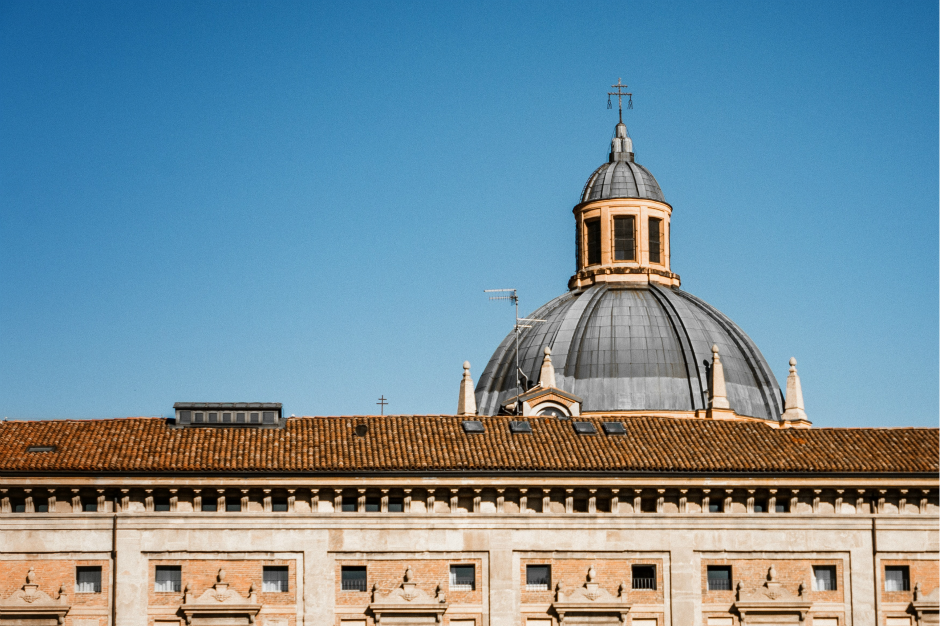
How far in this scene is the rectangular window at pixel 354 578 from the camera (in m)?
38.4

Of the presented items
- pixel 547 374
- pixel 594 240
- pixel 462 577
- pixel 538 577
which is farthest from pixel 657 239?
pixel 462 577

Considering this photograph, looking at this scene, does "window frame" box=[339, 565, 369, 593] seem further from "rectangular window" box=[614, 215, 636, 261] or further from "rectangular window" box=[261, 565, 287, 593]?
"rectangular window" box=[614, 215, 636, 261]

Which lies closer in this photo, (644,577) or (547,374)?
(644,577)

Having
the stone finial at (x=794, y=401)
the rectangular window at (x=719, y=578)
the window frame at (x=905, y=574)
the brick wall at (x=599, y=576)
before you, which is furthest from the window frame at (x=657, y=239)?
the brick wall at (x=599, y=576)

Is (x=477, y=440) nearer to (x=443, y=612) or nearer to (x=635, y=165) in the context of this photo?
(x=443, y=612)

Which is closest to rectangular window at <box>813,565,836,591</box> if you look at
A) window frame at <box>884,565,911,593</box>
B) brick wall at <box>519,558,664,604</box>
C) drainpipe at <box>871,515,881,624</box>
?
drainpipe at <box>871,515,881,624</box>

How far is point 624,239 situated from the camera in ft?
209

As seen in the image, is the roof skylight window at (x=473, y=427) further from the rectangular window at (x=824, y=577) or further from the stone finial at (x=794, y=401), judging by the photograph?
the stone finial at (x=794, y=401)

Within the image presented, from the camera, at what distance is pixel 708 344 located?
2296 inches

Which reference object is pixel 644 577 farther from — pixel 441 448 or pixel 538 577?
pixel 441 448

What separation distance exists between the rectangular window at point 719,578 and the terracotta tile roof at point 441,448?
2260mm

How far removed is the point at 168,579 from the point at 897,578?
16578mm

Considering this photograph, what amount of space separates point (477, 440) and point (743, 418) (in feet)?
60.7

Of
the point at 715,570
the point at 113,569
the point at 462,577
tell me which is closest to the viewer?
the point at 113,569
